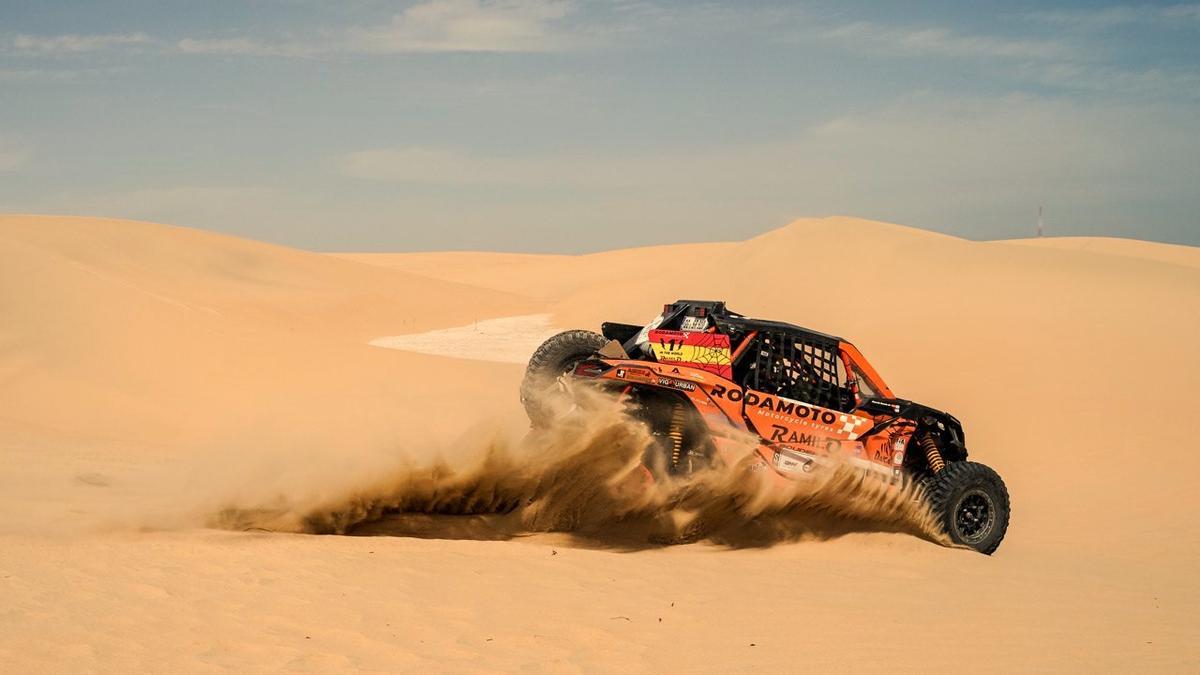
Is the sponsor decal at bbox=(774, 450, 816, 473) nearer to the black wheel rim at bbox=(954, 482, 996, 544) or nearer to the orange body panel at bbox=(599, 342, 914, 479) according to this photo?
the orange body panel at bbox=(599, 342, 914, 479)

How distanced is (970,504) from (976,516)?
127mm

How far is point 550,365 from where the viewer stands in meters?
10.1

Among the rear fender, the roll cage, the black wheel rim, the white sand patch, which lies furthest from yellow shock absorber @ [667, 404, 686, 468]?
the white sand patch

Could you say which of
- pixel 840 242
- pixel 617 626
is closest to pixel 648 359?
pixel 617 626

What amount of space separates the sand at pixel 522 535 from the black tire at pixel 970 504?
237 millimetres

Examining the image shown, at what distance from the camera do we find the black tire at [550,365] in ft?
32.8

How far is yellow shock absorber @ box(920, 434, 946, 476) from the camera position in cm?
953

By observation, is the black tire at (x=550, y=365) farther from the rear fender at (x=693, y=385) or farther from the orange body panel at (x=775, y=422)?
the rear fender at (x=693, y=385)

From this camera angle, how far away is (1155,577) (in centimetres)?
970

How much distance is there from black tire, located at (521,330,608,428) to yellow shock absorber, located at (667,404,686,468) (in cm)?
129

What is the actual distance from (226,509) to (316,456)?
3.50 ft

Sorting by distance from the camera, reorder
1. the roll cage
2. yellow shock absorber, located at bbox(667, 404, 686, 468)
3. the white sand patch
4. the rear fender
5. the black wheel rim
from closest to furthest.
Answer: yellow shock absorber, located at bbox(667, 404, 686, 468), the rear fender, the roll cage, the black wheel rim, the white sand patch

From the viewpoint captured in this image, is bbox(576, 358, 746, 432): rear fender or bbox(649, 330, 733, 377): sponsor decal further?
bbox(649, 330, 733, 377): sponsor decal

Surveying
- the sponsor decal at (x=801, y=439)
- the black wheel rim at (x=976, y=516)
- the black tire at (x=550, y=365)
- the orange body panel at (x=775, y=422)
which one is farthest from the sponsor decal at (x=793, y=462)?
the black tire at (x=550, y=365)
